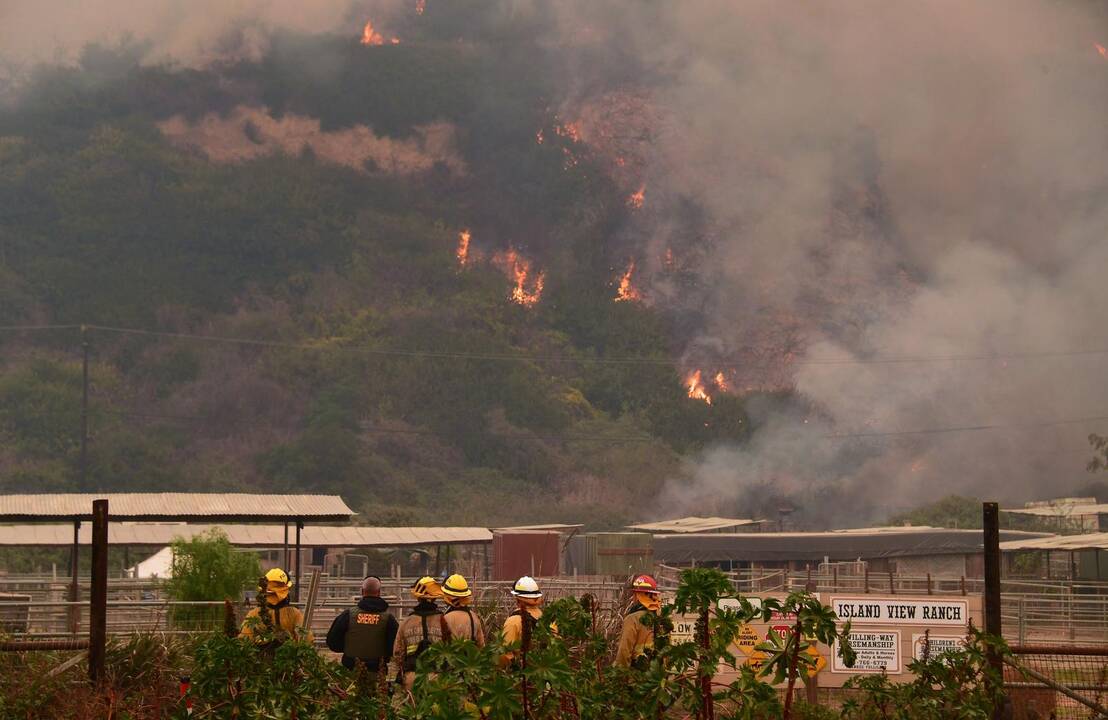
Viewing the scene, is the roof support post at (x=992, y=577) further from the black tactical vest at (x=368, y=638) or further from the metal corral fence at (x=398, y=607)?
the black tactical vest at (x=368, y=638)

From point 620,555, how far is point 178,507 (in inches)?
775

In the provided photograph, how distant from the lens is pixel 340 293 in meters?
148

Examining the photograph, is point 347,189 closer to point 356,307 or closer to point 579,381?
point 356,307

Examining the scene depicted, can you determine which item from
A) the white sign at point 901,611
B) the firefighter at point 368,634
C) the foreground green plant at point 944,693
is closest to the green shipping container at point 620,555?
the white sign at point 901,611

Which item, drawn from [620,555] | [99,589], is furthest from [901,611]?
[620,555]

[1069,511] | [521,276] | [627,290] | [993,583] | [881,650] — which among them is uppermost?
[521,276]

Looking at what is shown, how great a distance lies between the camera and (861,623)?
15086 millimetres

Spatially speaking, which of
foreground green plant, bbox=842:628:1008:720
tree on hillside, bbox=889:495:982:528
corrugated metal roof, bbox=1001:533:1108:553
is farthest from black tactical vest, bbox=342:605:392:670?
tree on hillside, bbox=889:495:982:528

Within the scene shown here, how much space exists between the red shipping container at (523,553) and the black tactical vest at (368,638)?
3421 cm

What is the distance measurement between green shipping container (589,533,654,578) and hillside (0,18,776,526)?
140 feet

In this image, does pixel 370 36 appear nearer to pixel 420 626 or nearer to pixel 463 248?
pixel 463 248

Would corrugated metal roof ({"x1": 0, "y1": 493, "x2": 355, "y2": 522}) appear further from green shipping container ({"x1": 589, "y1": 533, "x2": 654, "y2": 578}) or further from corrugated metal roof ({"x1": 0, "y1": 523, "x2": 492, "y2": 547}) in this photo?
green shipping container ({"x1": 589, "y1": 533, "x2": 654, "y2": 578})

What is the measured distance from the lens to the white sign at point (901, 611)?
14977 millimetres

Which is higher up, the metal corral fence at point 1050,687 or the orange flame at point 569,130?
the orange flame at point 569,130
